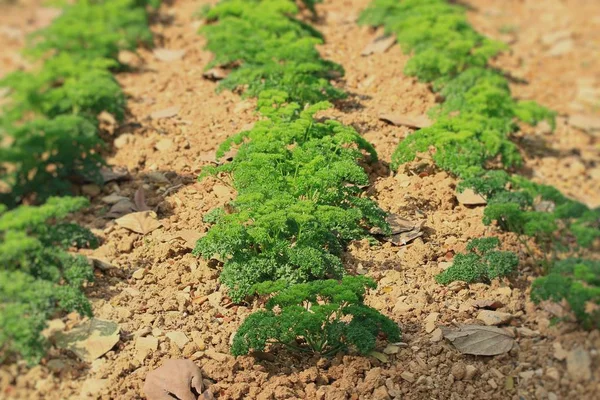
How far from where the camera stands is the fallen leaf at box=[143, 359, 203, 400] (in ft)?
13.8

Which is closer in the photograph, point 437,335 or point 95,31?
point 437,335

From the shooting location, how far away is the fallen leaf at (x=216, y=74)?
288 inches

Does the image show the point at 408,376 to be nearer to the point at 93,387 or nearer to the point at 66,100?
the point at 93,387

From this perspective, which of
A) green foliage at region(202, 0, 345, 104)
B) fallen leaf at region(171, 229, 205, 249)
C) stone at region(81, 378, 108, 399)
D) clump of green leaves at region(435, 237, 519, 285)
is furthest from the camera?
green foliage at region(202, 0, 345, 104)

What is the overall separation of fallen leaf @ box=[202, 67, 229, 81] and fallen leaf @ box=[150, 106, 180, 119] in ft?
1.93

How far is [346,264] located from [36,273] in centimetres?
182

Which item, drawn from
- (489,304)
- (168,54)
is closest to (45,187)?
(489,304)

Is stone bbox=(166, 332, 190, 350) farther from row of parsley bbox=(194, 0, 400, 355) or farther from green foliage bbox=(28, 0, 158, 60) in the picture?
green foliage bbox=(28, 0, 158, 60)

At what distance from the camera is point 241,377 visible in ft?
14.3

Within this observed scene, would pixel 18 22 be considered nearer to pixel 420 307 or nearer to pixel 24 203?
pixel 24 203

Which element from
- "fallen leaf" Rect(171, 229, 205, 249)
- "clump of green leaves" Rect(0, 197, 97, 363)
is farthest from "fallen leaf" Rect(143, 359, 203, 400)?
"fallen leaf" Rect(171, 229, 205, 249)

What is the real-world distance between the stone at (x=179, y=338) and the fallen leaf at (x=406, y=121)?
276 centimetres

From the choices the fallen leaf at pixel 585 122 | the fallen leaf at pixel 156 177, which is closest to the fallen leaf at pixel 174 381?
the fallen leaf at pixel 156 177

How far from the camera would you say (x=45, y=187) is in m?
4.70
